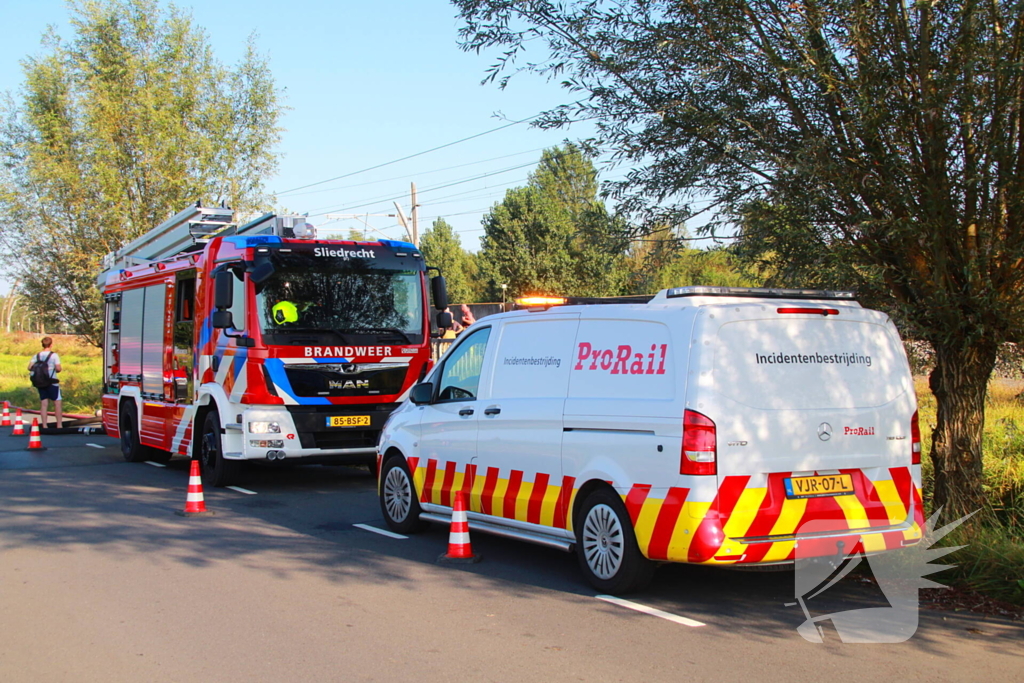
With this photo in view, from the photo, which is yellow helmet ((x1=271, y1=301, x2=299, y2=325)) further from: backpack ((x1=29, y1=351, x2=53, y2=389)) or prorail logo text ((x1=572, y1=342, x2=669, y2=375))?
backpack ((x1=29, y1=351, x2=53, y2=389))

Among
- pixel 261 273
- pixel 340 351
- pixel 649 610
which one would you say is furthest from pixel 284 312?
pixel 649 610

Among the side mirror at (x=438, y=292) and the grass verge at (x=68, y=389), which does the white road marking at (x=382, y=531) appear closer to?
the side mirror at (x=438, y=292)

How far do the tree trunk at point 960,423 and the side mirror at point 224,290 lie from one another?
307 inches

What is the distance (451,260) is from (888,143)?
2203 inches

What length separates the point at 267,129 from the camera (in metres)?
27.3

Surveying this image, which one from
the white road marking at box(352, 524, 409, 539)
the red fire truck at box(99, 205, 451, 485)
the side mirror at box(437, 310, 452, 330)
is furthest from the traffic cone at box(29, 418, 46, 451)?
the white road marking at box(352, 524, 409, 539)

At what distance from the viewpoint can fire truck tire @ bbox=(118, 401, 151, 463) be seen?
15.5 metres

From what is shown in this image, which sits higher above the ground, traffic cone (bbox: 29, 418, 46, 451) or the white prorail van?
the white prorail van

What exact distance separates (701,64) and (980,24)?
2076 millimetres

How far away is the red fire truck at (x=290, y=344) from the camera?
11.9 m

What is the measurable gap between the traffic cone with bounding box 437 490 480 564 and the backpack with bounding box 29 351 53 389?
50.6 ft

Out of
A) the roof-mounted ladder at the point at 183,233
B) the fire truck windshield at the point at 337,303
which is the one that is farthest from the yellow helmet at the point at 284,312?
the roof-mounted ladder at the point at 183,233

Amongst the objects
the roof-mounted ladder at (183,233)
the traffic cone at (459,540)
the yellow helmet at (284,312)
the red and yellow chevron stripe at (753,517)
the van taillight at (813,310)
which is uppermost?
the roof-mounted ladder at (183,233)

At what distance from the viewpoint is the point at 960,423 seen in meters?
8.11
